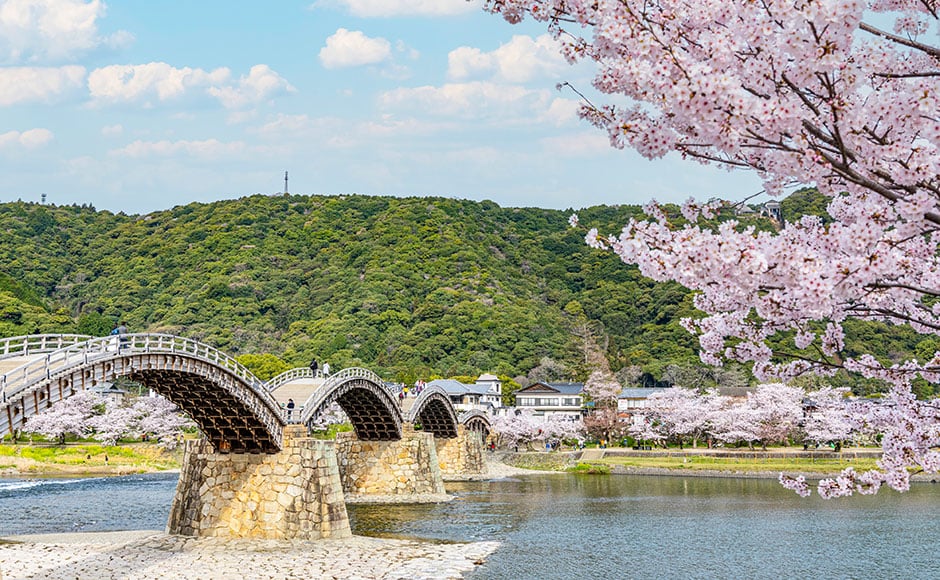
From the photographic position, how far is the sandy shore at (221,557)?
19953mm

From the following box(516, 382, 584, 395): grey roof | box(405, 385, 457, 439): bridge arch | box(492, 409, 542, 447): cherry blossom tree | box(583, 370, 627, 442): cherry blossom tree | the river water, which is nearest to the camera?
the river water

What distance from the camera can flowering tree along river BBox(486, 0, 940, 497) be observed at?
5258 mm

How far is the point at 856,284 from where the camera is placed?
549 cm

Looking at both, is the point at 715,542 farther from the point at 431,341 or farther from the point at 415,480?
the point at 431,341

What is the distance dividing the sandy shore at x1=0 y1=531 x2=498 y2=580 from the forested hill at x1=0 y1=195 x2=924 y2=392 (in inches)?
2135

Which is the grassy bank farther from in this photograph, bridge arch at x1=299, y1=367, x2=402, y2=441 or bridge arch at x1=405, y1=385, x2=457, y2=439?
bridge arch at x1=299, y1=367, x2=402, y2=441

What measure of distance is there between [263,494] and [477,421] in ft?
129

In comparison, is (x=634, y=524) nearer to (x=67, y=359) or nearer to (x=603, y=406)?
(x=67, y=359)

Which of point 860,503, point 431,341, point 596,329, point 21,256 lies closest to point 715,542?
point 860,503

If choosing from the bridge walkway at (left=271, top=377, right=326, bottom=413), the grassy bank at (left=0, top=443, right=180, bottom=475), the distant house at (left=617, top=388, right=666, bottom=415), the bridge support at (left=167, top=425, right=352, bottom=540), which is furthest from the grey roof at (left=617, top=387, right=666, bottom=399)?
the bridge support at (left=167, top=425, right=352, bottom=540)

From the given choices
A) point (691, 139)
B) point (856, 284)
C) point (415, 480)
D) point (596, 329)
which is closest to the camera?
point (856, 284)

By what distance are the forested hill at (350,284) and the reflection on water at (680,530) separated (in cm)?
4187

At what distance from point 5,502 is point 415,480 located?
16.5m

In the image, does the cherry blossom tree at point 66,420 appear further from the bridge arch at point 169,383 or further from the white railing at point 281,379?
the bridge arch at point 169,383
